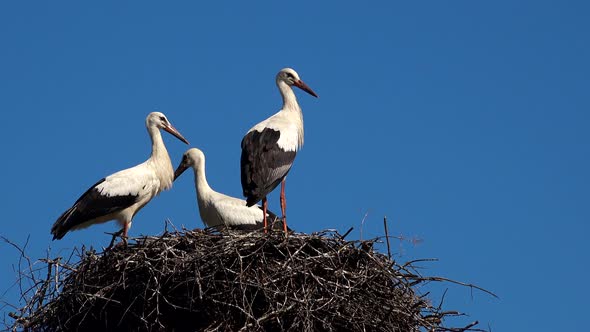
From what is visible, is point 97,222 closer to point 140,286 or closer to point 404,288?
point 140,286

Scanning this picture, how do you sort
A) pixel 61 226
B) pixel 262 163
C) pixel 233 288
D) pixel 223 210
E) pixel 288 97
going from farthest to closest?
pixel 288 97 < pixel 223 210 < pixel 61 226 < pixel 262 163 < pixel 233 288

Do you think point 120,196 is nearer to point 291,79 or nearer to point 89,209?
point 89,209

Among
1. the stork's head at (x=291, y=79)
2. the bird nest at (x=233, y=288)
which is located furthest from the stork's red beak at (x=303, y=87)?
the bird nest at (x=233, y=288)

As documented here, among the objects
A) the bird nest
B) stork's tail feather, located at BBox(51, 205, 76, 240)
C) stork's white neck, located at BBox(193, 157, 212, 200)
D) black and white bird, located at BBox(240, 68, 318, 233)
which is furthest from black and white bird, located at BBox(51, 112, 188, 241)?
the bird nest

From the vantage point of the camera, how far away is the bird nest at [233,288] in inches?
340

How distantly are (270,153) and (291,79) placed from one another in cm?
137

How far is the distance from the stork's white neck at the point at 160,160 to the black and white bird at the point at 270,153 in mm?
1184

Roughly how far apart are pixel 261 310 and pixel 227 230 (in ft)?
3.17

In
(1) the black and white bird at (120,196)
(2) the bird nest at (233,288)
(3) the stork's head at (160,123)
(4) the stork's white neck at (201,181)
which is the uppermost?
(3) the stork's head at (160,123)

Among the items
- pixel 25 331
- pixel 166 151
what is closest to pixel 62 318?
pixel 25 331

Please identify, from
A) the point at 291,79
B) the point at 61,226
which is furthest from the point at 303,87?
the point at 61,226

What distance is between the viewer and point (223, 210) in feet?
37.7

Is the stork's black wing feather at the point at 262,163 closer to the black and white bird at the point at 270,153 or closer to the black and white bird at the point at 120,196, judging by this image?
the black and white bird at the point at 270,153

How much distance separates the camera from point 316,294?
872 cm
